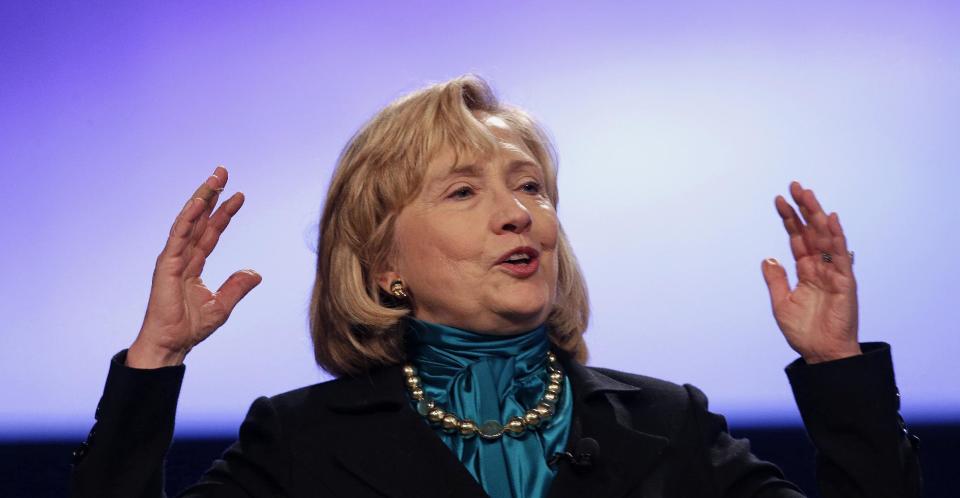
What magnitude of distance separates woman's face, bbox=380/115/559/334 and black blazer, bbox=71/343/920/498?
18 cm

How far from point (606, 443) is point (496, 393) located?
21 cm

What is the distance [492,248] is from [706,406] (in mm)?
509

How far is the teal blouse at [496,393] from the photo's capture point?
2.00 metres

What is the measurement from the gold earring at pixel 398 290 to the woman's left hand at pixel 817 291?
2.25ft

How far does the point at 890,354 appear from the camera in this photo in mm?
1896

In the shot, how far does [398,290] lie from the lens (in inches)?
86.8

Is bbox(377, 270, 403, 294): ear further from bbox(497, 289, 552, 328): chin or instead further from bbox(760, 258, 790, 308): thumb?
bbox(760, 258, 790, 308): thumb

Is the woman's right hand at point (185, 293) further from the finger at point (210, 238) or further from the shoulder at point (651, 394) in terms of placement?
the shoulder at point (651, 394)

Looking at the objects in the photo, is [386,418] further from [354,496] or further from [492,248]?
[492,248]

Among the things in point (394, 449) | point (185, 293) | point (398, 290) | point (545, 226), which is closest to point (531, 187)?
point (545, 226)

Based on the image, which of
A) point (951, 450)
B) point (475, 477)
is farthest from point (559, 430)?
point (951, 450)

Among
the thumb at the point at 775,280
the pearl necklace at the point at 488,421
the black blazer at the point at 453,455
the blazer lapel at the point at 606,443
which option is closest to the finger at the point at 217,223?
the black blazer at the point at 453,455

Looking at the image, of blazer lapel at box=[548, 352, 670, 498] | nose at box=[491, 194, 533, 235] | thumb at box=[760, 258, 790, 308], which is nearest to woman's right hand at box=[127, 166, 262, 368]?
nose at box=[491, 194, 533, 235]

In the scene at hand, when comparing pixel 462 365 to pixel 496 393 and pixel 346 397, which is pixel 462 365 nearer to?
pixel 496 393
